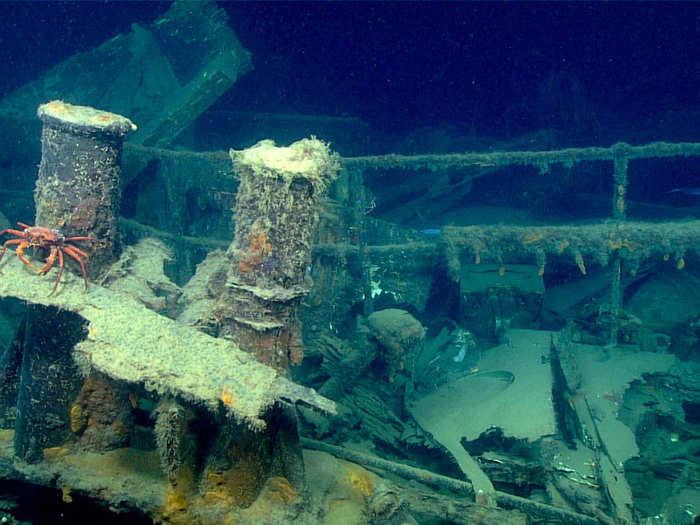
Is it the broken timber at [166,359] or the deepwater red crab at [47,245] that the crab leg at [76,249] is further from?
the broken timber at [166,359]

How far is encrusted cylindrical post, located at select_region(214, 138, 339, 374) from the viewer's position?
2.27 metres

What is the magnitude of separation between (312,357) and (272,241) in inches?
106

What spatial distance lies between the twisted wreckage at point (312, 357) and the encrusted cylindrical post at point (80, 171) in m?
0.01

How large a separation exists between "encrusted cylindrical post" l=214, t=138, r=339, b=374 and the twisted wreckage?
13 millimetres

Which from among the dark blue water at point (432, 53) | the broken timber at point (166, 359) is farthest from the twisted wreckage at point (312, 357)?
the dark blue water at point (432, 53)

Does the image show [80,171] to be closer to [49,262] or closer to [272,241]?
[49,262]

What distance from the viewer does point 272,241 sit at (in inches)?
91.6

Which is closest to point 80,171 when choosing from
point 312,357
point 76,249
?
point 76,249

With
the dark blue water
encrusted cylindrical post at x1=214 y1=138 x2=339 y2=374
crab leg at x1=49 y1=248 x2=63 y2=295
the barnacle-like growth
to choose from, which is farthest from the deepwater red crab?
the dark blue water

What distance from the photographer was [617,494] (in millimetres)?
3242

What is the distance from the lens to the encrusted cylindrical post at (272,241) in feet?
7.44

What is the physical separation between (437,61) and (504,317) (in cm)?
1384

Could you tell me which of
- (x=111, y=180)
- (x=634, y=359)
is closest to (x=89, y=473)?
(x=111, y=180)

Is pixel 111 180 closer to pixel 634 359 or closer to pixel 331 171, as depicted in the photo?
pixel 331 171
